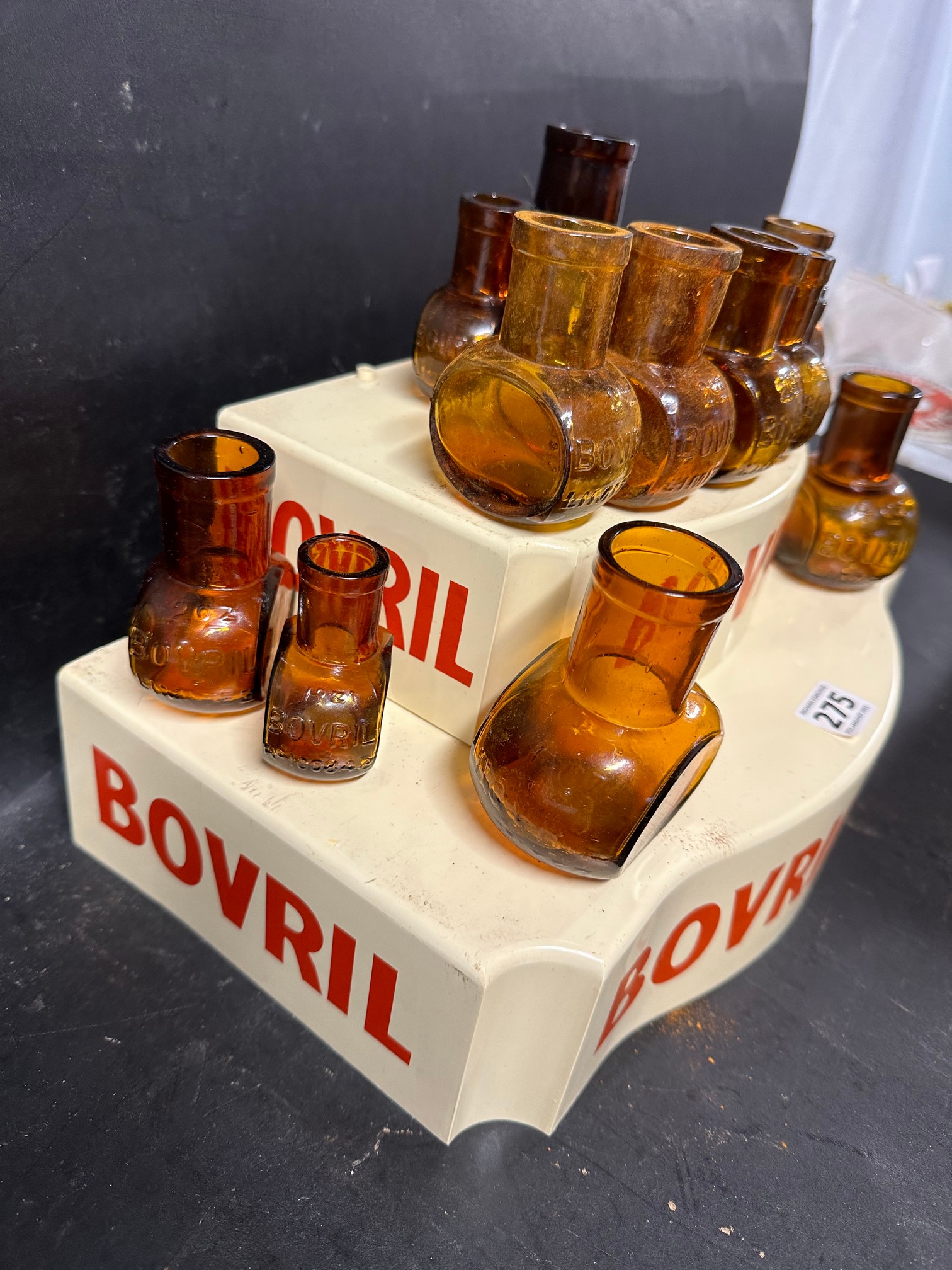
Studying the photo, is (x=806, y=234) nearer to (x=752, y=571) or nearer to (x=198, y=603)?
(x=752, y=571)

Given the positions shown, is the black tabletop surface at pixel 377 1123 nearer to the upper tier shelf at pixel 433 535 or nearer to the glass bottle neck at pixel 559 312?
the upper tier shelf at pixel 433 535

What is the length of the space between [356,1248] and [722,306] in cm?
66

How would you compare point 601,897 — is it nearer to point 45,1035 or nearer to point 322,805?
point 322,805

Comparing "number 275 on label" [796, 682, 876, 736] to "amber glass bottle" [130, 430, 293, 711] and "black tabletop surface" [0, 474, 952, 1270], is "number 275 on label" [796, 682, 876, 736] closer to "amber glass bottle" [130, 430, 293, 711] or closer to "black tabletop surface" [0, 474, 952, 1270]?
"black tabletop surface" [0, 474, 952, 1270]

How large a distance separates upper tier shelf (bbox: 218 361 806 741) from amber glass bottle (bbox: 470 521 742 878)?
0.06m

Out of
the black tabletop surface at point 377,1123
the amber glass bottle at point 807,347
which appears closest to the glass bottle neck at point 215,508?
the black tabletop surface at point 377,1123

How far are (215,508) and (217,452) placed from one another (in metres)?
0.06

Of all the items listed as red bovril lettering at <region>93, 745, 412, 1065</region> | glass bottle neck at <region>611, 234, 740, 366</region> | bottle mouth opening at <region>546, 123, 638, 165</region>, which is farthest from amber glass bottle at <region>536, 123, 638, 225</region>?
red bovril lettering at <region>93, 745, 412, 1065</region>

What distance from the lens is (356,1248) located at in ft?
1.70

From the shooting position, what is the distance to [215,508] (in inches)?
21.9

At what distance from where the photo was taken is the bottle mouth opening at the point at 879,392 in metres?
0.85

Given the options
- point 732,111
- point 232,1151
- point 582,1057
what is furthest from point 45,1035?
point 732,111

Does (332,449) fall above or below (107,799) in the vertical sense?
above

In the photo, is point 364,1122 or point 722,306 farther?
point 722,306
